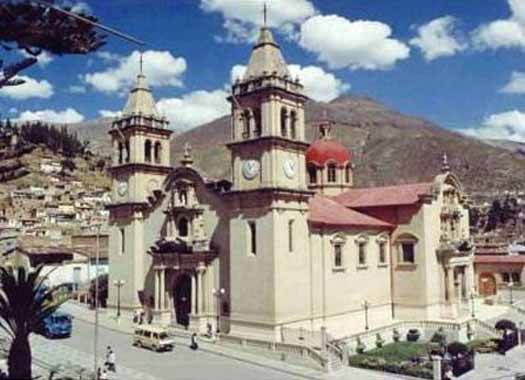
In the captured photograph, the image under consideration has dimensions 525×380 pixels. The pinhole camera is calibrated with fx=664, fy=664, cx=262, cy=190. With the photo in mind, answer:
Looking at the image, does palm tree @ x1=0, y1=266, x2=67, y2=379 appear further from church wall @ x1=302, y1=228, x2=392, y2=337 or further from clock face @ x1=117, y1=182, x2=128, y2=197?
clock face @ x1=117, y1=182, x2=128, y2=197

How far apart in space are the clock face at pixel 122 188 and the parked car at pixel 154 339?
13.6 meters

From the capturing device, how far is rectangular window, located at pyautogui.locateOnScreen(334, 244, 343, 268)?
139 ft

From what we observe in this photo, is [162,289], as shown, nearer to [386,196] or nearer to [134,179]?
[134,179]

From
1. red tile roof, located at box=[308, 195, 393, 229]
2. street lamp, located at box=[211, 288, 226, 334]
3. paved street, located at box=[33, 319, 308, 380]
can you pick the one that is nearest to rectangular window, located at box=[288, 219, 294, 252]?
red tile roof, located at box=[308, 195, 393, 229]

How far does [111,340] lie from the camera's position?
130ft

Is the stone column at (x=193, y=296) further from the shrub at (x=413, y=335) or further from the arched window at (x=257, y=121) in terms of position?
the shrub at (x=413, y=335)

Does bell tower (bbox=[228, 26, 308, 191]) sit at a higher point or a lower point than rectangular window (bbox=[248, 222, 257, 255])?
higher

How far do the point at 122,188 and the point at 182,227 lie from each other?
7.44 meters

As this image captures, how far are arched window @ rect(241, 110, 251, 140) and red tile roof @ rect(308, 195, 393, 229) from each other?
6326 millimetres

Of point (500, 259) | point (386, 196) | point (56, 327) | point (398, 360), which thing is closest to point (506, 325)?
point (398, 360)

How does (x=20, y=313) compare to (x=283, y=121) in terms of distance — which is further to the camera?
(x=283, y=121)

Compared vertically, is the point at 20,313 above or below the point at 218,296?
above

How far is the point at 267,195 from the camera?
37.4m

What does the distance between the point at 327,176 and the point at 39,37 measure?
1492 inches
